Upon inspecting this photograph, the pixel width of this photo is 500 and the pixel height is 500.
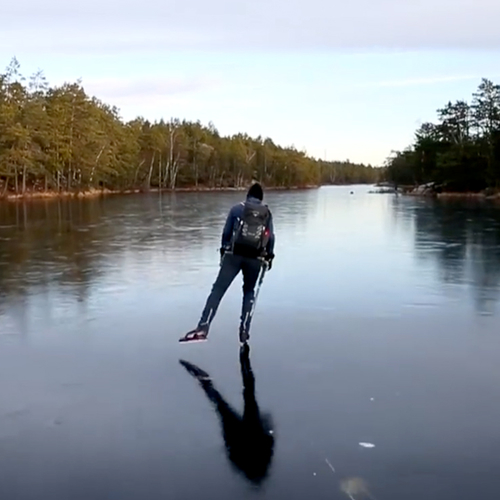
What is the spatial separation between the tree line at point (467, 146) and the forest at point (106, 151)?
102 feet

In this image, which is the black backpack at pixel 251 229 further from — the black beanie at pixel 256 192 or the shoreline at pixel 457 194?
the shoreline at pixel 457 194

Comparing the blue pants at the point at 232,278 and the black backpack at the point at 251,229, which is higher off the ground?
the black backpack at the point at 251,229

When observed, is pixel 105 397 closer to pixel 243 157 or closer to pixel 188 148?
pixel 188 148

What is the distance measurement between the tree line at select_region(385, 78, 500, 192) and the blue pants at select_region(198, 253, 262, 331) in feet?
172

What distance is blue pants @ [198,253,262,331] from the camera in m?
7.01

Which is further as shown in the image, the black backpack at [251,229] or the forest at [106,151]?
the forest at [106,151]

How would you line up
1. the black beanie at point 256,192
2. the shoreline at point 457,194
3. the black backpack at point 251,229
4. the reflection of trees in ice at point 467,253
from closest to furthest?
the black backpack at point 251,229 < the black beanie at point 256,192 < the reflection of trees in ice at point 467,253 < the shoreline at point 457,194

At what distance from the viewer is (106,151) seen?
230ft

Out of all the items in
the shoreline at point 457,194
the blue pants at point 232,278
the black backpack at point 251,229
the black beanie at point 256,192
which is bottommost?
the shoreline at point 457,194

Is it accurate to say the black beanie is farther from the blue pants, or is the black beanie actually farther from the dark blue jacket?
the blue pants

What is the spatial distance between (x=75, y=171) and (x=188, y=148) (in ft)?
104

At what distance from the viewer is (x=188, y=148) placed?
96.4m

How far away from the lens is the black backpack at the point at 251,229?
6875 mm

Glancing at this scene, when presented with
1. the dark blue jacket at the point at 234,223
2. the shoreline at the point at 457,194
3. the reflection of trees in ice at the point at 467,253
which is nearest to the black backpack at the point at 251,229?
the dark blue jacket at the point at 234,223
